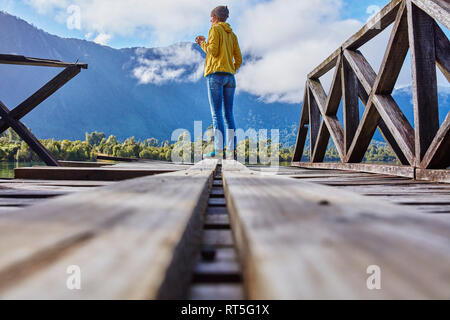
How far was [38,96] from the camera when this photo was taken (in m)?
3.67

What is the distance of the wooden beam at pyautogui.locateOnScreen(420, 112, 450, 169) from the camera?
1.56 m

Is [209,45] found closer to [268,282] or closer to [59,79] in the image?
[59,79]

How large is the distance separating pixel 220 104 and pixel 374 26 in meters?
1.88

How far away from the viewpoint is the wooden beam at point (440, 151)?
5.12 ft

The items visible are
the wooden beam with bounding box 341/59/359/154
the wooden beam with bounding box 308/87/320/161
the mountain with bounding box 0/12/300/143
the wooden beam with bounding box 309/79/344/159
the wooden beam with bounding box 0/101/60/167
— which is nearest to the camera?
the wooden beam with bounding box 341/59/359/154

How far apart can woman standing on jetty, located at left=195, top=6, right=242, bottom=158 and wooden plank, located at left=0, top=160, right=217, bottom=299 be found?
3232 millimetres

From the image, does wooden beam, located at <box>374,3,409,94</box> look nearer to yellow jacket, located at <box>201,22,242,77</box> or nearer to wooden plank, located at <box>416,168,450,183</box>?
wooden plank, located at <box>416,168,450,183</box>

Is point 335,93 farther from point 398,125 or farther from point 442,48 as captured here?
point 442,48

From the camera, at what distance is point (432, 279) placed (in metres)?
0.21

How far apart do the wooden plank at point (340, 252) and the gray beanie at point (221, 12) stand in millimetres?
3877

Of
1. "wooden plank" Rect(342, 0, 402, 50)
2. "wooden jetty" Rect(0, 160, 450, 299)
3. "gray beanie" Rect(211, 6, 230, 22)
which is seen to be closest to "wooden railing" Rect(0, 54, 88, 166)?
"gray beanie" Rect(211, 6, 230, 22)

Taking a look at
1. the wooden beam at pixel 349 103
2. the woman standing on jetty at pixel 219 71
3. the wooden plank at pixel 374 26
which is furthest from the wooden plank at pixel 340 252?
the woman standing on jetty at pixel 219 71
